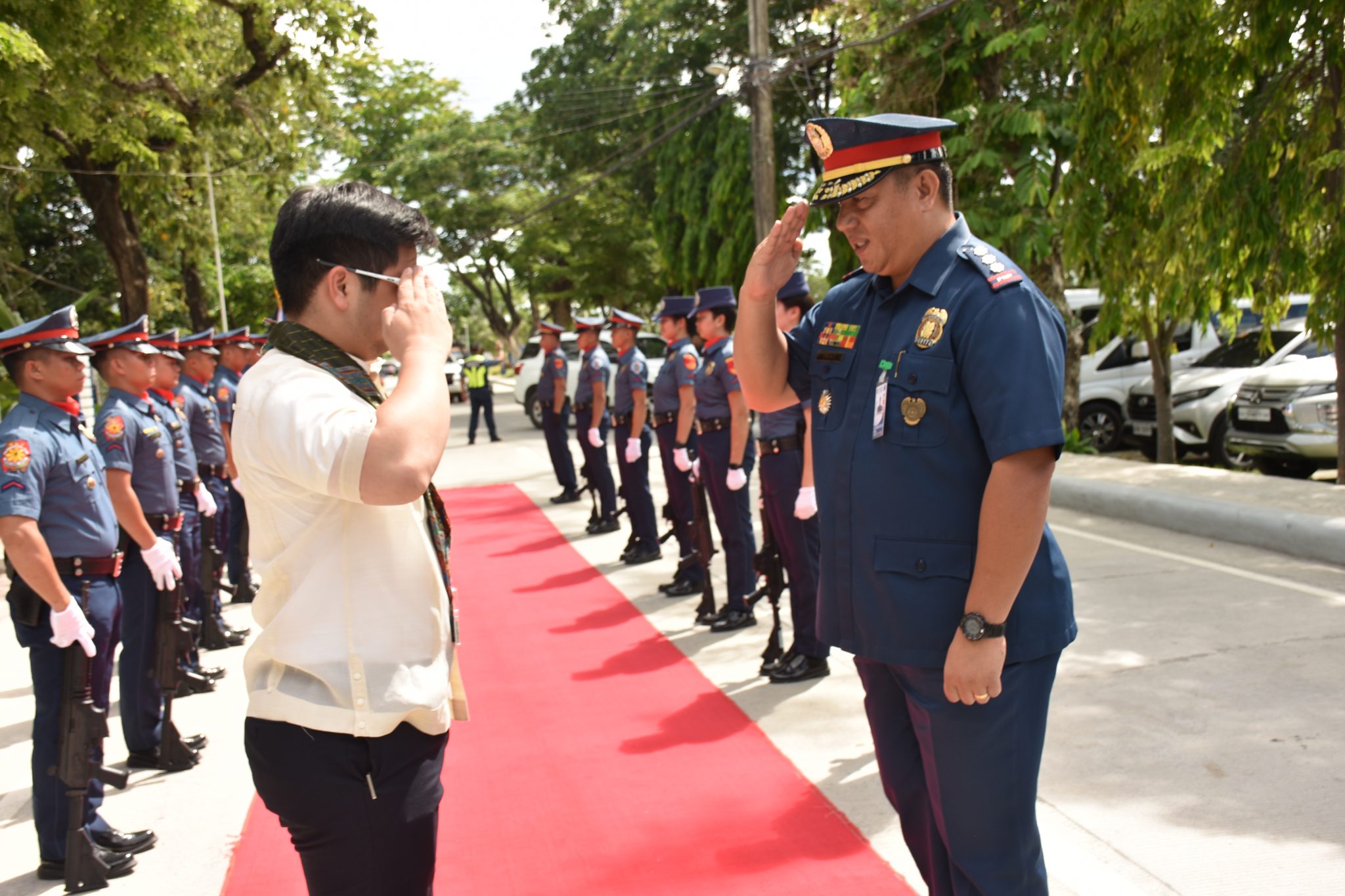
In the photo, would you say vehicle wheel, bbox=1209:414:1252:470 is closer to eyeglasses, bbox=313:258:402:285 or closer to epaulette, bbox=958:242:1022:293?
epaulette, bbox=958:242:1022:293

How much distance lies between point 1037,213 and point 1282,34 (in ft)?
14.0

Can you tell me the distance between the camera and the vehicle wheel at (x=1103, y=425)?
14719 millimetres

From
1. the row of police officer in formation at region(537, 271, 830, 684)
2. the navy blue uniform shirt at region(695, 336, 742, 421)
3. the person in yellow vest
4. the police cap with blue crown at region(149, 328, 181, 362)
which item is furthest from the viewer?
the person in yellow vest

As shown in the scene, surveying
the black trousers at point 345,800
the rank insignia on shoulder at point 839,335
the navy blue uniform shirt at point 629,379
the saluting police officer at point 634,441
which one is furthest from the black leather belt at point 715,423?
the black trousers at point 345,800

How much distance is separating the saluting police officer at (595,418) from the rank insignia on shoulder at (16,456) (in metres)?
6.90

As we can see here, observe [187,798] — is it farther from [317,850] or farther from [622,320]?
[622,320]

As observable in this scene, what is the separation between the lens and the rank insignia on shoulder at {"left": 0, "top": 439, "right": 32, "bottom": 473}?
377cm

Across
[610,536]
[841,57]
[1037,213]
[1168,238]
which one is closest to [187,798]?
[610,536]

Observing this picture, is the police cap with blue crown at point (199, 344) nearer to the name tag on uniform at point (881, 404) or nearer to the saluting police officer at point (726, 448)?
the saluting police officer at point (726, 448)

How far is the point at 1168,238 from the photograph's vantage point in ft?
30.9

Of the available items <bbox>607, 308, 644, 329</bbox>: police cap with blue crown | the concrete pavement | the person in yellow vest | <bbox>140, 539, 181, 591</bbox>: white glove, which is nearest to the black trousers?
the concrete pavement

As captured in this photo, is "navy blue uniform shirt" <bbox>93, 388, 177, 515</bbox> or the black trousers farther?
"navy blue uniform shirt" <bbox>93, 388, 177, 515</bbox>

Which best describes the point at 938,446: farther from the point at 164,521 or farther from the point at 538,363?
the point at 538,363

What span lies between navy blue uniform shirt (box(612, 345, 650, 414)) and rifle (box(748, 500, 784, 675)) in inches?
165
